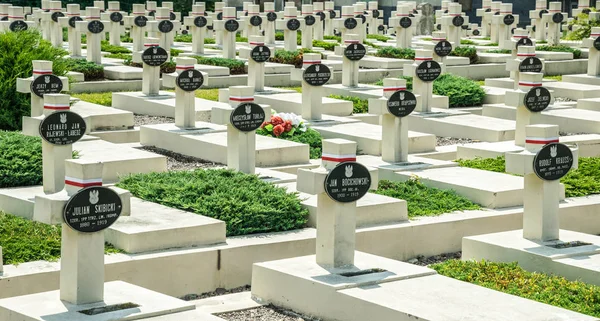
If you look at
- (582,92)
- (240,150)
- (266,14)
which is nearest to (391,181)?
(240,150)

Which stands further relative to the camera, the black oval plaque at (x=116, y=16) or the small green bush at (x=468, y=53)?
the black oval plaque at (x=116, y=16)

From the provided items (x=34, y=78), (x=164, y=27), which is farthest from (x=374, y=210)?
(x=164, y=27)

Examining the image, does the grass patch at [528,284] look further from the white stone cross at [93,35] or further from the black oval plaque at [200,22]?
the black oval plaque at [200,22]

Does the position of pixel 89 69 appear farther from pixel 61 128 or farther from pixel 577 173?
pixel 61 128

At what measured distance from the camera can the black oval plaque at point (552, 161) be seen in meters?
11.1

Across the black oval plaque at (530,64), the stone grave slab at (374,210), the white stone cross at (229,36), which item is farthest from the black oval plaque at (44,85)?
the white stone cross at (229,36)

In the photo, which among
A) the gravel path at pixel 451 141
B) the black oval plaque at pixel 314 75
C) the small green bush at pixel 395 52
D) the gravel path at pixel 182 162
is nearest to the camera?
the gravel path at pixel 182 162

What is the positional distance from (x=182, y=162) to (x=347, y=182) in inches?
243

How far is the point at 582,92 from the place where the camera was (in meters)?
23.2

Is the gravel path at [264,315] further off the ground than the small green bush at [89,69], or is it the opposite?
the small green bush at [89,69]

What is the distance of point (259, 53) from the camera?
20891 millimetres

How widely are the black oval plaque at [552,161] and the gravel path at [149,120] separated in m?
8.83

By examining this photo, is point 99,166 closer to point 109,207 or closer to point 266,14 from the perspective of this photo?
point 109,207

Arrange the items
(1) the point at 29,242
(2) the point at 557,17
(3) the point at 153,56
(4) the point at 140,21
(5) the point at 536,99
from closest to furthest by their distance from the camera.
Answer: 1. (1) the point at 29,242
2. (5) the point at 536,99
3. (3) the point at 153,56
4. (4) the point at 140,21
5. (2) the point at 557,17
